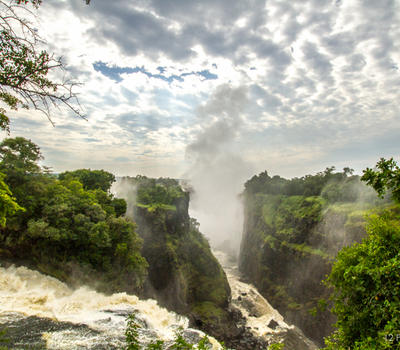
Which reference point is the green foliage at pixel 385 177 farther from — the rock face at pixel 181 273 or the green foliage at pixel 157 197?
the green foliage at pixel 157 197

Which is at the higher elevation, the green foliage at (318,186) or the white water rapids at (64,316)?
the green foliage at (318,186)

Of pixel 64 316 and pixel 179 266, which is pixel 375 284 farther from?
pixel 179 266

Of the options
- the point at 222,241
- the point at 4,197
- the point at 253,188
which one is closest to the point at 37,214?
the point at 4,197

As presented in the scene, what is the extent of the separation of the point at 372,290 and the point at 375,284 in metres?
0.35

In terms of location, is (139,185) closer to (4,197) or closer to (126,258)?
(126,258)

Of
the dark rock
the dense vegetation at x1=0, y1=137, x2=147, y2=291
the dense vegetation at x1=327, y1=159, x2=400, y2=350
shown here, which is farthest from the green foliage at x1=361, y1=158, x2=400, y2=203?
the dark rock

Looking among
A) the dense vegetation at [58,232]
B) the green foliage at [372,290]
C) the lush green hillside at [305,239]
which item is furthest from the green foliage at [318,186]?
the dense vegetation at [58,232]

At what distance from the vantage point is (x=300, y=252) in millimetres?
34875

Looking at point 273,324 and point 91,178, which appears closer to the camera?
point 273,324

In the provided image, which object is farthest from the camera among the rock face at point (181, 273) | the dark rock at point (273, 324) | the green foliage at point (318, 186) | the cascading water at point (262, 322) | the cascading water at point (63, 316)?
the green foliage at point (318, 186)

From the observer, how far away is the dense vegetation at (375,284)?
6103 mm

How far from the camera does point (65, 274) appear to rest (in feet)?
61.5

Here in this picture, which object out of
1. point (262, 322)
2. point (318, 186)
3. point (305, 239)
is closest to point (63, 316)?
point (262, 322)

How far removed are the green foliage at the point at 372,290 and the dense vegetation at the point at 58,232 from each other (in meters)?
19.4
